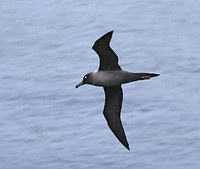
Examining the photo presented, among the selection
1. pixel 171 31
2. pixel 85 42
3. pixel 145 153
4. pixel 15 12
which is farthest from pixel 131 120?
pixel 15 12

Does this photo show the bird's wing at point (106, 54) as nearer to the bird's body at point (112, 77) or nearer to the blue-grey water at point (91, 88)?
the bird's body at point (112, 77)

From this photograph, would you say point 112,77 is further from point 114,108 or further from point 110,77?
point 114,108

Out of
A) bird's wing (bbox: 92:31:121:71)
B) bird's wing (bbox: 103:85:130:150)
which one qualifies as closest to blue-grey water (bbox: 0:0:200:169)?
bird's wing (bbox: 103:85:130:150)

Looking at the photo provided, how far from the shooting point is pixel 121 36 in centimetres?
5253

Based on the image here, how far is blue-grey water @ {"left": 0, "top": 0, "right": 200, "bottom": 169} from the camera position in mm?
41875

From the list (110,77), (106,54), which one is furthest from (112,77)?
(106,54)

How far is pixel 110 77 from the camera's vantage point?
21.6 meters

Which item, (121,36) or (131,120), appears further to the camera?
(121,36)

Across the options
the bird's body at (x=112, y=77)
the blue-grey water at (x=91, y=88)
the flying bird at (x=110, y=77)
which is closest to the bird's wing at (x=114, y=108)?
the flying bird at (x=110, y=77)

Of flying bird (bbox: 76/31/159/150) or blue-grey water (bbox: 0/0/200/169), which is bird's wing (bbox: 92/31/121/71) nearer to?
flying bird (bbox: 76/31/159/150)

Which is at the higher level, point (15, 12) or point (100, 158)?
point (15, 12)

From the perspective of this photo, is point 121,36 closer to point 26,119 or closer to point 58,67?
point 58,67

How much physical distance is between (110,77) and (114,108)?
1.73 metres

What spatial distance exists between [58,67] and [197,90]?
8.43 metres
